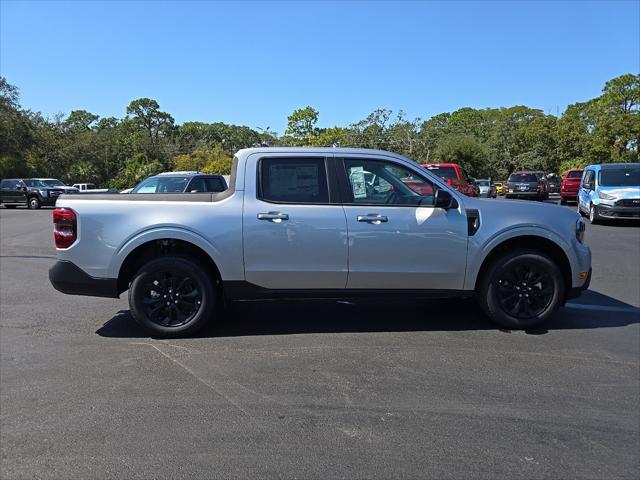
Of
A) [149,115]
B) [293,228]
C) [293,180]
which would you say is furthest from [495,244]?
[149,115]

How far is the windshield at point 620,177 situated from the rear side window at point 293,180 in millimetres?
13839

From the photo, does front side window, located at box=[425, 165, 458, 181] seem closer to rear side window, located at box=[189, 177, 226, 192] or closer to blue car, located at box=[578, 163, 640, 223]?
blue car, located at box=[578, 163, 640, 223]

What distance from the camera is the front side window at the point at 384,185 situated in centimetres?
537

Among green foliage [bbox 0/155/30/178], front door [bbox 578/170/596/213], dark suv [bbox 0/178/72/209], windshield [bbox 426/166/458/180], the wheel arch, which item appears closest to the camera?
the wheel arch

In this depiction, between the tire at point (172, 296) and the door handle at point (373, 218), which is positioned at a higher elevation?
the door handle at point (373, 218)

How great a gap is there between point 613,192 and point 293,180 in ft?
Answer: 45.1

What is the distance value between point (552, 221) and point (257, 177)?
10.4 feet

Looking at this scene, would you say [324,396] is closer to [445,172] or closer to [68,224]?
[68,224]

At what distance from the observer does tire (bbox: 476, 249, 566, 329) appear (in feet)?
17.8

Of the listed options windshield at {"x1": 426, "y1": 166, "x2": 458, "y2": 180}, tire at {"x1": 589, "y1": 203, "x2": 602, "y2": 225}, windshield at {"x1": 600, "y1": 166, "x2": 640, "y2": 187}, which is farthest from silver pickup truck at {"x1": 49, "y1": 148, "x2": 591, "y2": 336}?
windshield at {"x1": 426, "y1": 166, "x2": 458, "y2": 180}

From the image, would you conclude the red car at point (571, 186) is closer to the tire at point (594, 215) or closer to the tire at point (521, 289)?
the tire at point (594, 215)

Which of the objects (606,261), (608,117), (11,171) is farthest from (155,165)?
(606,261)

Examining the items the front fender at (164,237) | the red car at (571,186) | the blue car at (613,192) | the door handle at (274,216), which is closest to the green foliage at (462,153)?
the red car at (571,186)

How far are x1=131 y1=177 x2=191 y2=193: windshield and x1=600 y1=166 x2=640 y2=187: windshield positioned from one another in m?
12.8
